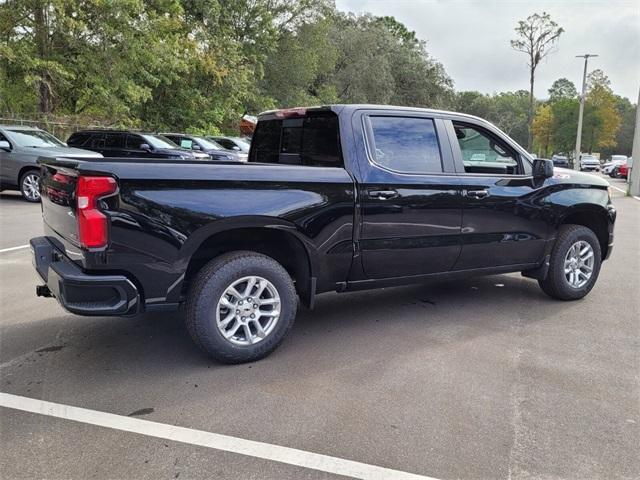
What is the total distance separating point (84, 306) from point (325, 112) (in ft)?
7.76

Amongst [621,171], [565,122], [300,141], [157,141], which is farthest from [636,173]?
[565,122]

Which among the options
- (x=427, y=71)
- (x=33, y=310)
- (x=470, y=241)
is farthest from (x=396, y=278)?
(x=427, y=71)

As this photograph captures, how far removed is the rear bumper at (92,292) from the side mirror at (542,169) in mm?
3761

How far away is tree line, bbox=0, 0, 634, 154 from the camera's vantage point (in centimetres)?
1875

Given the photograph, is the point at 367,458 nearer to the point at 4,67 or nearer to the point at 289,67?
the point at 4,67

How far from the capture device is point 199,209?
359 centimetres

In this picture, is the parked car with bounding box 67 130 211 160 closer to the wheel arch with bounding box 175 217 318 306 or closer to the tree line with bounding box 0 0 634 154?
the tree line with bounding box 0 0 634 154

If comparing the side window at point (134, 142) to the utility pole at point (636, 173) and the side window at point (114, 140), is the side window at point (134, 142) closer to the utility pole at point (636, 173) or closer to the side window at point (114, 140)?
the side window at point (114, 140)

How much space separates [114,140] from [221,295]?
14.0 metres

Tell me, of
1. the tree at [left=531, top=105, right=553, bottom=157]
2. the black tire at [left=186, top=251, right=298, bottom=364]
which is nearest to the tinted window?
the black tire at [left=186, top=251, right=298, bottom=364]

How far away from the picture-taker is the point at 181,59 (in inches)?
896

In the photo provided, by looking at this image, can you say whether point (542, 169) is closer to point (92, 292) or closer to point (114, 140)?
point (92, 292)

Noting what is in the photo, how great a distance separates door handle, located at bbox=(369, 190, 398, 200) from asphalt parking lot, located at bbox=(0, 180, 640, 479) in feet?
3.83

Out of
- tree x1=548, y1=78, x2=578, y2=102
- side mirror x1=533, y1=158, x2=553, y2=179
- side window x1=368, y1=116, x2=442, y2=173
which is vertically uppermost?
tree x1=548, y1=78, x2=578, y2=102
